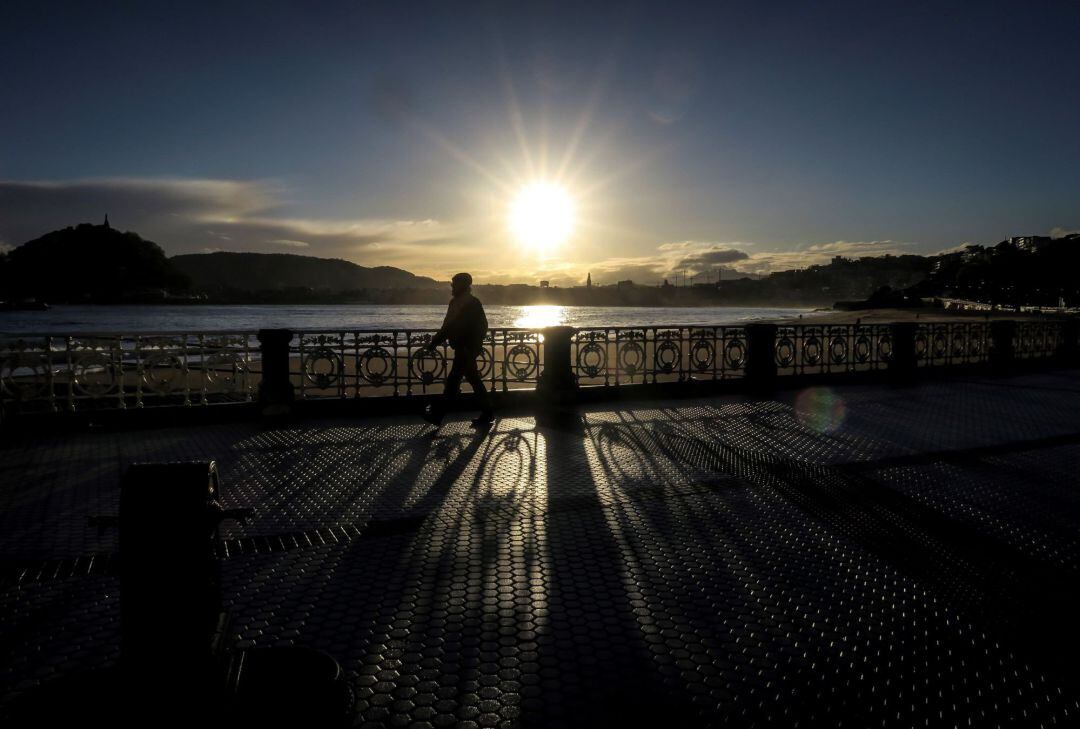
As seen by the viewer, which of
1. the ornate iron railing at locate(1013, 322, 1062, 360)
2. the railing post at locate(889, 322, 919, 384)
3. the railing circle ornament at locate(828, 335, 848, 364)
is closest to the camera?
the railing circle ornament at locate(828, 335, 848, 364)

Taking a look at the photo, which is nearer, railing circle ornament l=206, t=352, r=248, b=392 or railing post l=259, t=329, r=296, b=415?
railing post l=259, t=329, r=296, b=415

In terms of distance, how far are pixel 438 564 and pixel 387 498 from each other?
5.74 feet

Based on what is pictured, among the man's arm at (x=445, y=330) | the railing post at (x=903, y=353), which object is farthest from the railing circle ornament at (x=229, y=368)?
the railing post at (x=903, y=353)

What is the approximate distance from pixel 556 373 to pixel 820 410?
4.43 m

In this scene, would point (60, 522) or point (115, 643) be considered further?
point (60, 522)

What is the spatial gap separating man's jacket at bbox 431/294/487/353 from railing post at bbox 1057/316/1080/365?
1930 cm

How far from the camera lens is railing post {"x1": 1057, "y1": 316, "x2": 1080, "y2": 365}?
20469 millimetres

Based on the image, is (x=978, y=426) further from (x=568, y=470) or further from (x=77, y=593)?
(x=77, y=593)

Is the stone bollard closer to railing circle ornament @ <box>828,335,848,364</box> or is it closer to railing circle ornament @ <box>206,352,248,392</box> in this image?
railing circle ornament @ <box>206,352,248,392</box>

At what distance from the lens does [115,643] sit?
3408 mm

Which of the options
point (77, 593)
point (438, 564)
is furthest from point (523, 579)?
point (77, 593)

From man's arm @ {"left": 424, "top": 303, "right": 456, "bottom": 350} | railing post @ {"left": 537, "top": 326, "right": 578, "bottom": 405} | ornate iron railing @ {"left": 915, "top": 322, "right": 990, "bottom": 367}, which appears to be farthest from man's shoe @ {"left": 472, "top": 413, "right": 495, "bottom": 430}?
ornate iron railing @ {"left": 915, "top": 322, "right": 990, "bottom": 367}

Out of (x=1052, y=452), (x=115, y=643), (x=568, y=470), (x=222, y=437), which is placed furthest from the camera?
(x=222, y=437)

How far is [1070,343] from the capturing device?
835 inches
